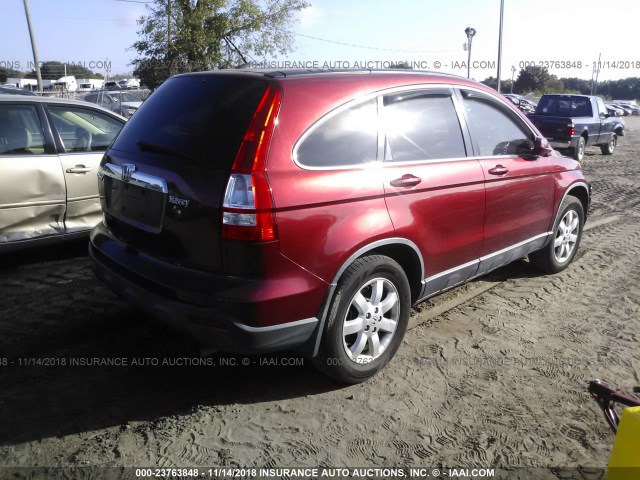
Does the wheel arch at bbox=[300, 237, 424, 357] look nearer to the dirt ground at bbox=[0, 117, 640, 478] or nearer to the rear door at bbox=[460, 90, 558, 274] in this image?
the dirt ground at bbox=[0, 117, 640, 478]

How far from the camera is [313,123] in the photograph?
10.1 feet

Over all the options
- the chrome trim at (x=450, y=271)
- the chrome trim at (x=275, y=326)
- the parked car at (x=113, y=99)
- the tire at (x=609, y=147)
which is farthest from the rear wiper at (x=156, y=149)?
the parked car at (x=113, y=99)

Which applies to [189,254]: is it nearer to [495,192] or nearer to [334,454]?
[334,454]

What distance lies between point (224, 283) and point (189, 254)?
288 mm

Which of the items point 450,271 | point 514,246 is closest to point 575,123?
point 514,246

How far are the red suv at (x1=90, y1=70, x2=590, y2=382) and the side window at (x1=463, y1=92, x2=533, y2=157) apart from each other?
0.04 meters

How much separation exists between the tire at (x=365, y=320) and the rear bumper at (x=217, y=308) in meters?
0.18

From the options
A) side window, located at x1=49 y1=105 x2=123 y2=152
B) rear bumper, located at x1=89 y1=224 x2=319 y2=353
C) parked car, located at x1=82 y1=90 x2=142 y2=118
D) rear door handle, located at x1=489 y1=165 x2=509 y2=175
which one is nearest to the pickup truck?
rear door handle, located at x1=489 y1=165 x2=509 y2=175

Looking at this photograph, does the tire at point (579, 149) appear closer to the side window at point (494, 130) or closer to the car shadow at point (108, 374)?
the side window at point (494, 130)

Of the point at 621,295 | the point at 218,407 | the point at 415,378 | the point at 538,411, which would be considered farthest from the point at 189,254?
the point at 621,295

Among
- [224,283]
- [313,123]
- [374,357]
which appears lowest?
[374,357]

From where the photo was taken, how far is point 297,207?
2893 millimetres

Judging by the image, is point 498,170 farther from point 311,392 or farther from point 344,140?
point 311,392

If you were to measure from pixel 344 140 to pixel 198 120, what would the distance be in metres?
0.84
